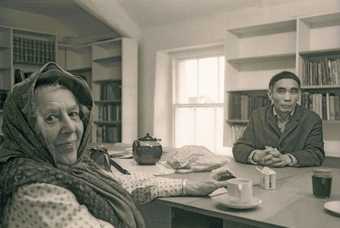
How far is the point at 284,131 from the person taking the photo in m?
2.23

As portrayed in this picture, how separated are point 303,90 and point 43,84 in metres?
2.81

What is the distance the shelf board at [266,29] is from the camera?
11.3ft

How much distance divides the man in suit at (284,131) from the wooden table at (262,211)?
1.33 ft

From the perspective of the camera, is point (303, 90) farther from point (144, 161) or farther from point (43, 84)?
point (43, 84)

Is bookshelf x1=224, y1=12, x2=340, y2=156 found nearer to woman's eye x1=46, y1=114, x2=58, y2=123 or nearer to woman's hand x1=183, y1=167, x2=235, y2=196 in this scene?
woman's hand x1=183, y1=167, x2=235, y2=196

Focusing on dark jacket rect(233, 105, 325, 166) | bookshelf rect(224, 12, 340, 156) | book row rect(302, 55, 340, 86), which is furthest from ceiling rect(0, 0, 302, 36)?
dark jacket rect(233, 105, 325, 166)

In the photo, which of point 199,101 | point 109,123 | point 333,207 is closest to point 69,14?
point 109,123

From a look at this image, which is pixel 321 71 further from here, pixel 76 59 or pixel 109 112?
pixel 76 59

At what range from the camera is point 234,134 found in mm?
3713

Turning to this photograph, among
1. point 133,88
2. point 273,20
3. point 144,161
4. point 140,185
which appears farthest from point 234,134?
point 140,185

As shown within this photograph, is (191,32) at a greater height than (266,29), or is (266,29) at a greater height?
(191,32)

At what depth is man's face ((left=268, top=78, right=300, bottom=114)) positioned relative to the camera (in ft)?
7.38

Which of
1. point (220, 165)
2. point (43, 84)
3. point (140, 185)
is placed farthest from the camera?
point (220, 165)

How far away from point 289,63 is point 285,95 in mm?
1453
